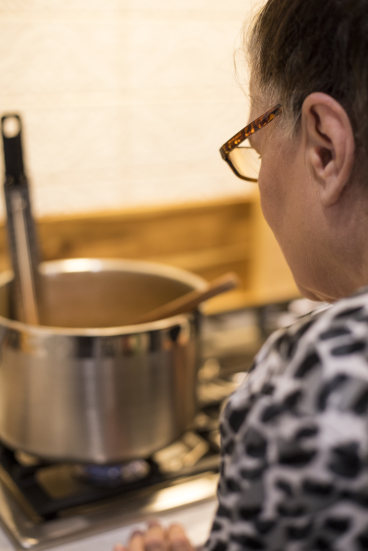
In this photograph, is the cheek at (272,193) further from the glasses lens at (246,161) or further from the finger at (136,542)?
the finger at (136,542)

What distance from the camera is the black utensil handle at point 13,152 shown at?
771mm

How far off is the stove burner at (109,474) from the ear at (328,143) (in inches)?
18.0

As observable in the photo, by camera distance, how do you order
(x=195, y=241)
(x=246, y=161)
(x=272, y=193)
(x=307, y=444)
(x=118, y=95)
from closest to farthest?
(x=307, y=444)
(x=272, y=193)
(x=246, y=161)
(x=118, y=95)
(x=195, y=241)

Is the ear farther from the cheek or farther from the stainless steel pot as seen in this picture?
the stainless steel pot

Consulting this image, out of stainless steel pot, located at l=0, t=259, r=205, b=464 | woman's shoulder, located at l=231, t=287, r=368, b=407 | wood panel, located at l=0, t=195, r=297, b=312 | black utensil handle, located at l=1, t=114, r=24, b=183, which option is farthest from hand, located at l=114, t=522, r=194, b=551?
wood panel, located at l=0, t=195, r=297, b=312

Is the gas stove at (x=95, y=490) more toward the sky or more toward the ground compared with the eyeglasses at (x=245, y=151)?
more toward the ground

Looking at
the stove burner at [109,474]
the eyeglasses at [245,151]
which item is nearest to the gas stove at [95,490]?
the stove burner at [109,474]

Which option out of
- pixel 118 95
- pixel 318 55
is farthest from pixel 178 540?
pixel 118 95

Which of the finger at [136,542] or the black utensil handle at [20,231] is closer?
the finger at [136,542]

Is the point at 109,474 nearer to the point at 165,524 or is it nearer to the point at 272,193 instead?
the point at 165,524

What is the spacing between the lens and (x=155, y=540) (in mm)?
574

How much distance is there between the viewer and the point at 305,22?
416 mm

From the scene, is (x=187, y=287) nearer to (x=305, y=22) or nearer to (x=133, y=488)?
(x=133, y=488)

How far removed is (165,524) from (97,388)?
17cm
